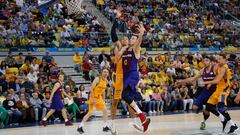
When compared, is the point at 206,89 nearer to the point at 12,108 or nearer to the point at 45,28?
the point at 12,108

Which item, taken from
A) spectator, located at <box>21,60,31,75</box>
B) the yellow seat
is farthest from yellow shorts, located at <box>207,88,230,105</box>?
the yellow seat

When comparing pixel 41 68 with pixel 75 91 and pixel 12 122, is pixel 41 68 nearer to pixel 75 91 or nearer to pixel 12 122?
pixel 75 91

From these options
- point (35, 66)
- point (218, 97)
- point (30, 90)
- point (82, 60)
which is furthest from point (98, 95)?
point (82, 60)

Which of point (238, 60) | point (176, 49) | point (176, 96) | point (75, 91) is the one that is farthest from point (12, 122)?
point (238, 60)

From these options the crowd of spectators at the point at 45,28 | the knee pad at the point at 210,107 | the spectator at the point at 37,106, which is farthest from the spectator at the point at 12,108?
the knee pad at the point at 210,107

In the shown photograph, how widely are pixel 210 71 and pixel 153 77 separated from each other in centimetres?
930

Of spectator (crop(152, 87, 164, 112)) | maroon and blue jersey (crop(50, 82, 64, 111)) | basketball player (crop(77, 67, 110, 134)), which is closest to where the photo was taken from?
basketball player (crop(77, 67, 110, 134))

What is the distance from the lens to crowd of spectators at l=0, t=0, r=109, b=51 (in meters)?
18.9

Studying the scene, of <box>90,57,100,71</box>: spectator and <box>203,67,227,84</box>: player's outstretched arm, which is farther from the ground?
<box>203,67,227,84</box>: player's outstretched arm

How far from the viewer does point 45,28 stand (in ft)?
64.8

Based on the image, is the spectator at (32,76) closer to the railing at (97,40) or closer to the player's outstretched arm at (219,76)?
the railing at (97,40)

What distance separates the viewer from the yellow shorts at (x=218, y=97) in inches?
398

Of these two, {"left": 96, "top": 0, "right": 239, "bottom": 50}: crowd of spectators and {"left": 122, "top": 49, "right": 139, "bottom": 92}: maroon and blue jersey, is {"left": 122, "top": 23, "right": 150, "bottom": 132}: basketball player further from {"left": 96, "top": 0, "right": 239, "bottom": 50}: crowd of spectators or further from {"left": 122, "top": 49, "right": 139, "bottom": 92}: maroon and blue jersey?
{"left": 96, "top": 0, "right": 239, "bottom": 50}: crowd of spectators

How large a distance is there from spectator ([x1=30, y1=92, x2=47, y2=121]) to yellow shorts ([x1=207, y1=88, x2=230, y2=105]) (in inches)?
268
